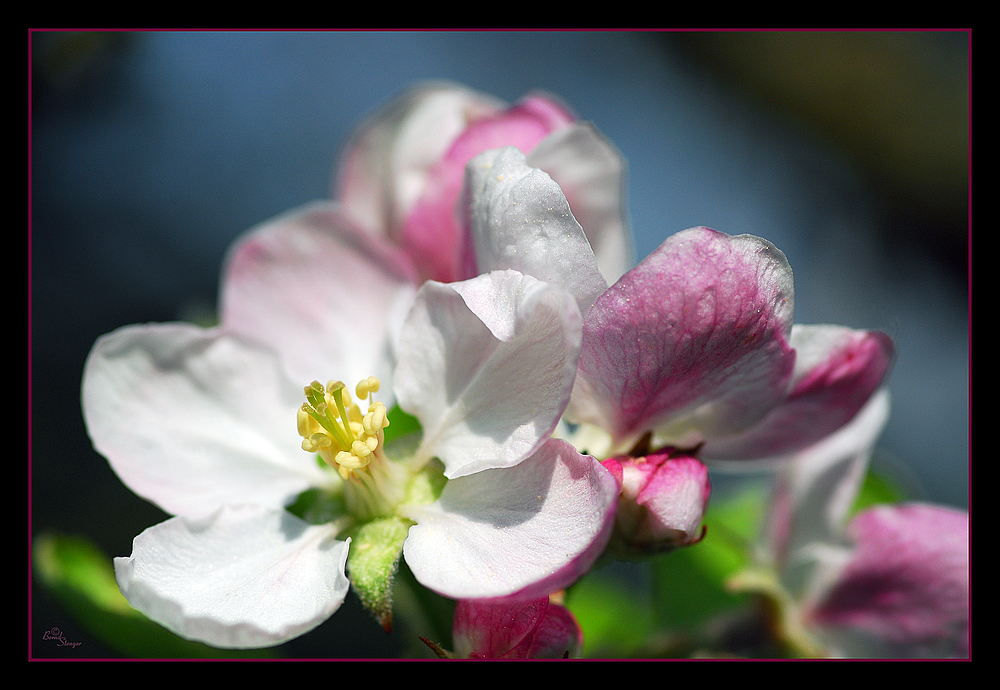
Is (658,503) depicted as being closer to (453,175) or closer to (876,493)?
(453,175)

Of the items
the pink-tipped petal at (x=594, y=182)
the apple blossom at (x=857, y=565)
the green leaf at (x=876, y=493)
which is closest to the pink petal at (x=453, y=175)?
the pink-tipped petal at (x=594, y=182)

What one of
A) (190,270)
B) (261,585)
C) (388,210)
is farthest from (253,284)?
(190,270)

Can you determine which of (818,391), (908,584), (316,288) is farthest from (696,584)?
(316,288)

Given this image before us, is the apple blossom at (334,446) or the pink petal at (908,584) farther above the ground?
the apple blossom at (334,446)

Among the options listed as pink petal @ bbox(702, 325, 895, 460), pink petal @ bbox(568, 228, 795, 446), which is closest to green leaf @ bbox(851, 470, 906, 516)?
pink petal @ bbox(702, 325, 895, 460)

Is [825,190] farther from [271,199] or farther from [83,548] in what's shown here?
[83,548]

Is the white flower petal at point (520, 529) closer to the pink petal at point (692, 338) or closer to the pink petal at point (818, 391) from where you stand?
the pink petal at point (692, 338)
